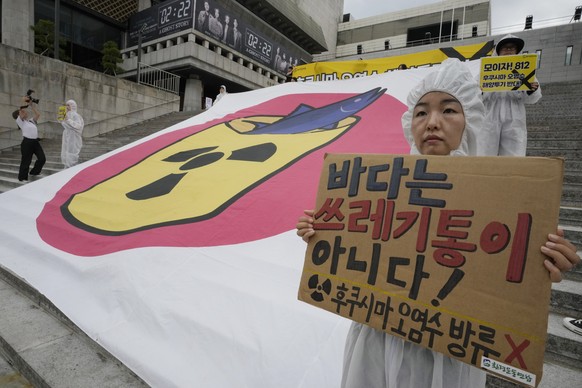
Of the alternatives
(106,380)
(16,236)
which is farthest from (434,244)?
(16,236)

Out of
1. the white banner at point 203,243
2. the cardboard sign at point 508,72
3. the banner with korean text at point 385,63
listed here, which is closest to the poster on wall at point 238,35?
the banner with korean text at point 385,63

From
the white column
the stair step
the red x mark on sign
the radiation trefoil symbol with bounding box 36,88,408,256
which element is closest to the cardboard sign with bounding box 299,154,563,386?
the red x mark on sign

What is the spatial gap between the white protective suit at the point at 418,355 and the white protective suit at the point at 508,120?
182 centimetres

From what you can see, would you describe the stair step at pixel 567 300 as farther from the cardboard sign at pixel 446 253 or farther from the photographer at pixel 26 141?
the photographer at pixel 26 141

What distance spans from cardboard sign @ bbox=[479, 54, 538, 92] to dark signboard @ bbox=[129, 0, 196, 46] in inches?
557

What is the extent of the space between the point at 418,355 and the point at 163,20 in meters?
17.6

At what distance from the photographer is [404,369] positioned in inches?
35.0

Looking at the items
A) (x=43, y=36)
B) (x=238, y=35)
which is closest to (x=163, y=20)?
(x=238, y=35)

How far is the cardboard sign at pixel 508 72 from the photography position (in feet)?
8.00

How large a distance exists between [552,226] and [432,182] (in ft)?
0.84

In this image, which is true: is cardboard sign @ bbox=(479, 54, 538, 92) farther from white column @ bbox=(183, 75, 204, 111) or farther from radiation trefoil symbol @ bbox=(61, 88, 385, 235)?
white column @ bbox=(183, 75, 204, 111)

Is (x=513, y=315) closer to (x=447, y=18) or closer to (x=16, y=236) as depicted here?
(x=16, y=236)

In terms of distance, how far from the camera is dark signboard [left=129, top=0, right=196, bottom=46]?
14.0 m

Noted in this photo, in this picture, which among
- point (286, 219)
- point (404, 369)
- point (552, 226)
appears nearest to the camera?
point (552, 226)
